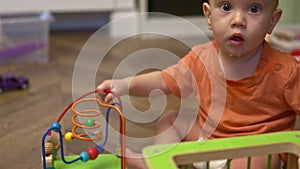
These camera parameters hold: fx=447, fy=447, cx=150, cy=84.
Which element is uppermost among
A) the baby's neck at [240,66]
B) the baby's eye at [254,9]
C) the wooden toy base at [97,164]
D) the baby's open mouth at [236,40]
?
the baby's eye at [254,9]

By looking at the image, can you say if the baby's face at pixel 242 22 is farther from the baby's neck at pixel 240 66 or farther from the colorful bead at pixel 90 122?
the colorful bead at pixel 90 122

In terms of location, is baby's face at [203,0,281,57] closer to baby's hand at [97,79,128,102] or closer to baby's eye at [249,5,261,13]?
baby's eye at [249,5,261,13]

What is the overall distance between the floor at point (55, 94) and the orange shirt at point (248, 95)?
15cm

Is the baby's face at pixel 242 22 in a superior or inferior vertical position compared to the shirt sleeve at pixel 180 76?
superior

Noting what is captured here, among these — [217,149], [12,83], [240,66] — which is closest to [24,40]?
[12,83]

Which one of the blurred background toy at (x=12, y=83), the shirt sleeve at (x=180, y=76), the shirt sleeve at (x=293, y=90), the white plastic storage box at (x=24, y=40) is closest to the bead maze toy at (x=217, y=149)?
the shirt sleeve at (x=293, y=90)

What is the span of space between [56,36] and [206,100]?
3.92 feet

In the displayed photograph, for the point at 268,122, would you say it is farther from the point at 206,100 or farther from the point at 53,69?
the point at 53,69

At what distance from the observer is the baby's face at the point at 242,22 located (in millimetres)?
679

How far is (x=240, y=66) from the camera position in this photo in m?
0.75

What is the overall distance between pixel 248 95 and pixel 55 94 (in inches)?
25.3

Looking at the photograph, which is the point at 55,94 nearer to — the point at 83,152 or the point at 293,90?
the point at 83,152

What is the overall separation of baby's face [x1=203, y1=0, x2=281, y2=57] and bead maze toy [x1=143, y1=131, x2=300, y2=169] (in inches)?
6.6

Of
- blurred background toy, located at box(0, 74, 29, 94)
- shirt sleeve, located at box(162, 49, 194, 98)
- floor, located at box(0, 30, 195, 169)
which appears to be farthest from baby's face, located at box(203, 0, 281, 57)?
→ blurred background toy, located at box(0, 74, 29, 94)
